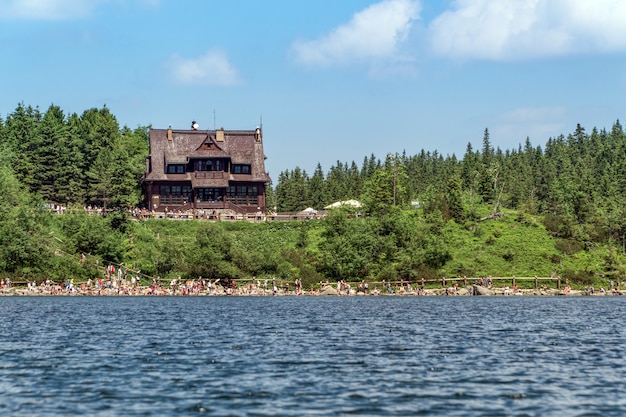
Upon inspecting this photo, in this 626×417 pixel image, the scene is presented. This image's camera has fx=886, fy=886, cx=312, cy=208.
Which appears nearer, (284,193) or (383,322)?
(383,322)

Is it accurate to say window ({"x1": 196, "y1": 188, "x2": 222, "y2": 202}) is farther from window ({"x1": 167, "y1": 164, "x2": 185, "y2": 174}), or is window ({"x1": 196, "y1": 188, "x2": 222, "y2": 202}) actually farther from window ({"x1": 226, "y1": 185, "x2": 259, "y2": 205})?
window ({"x1": 167, "y1": 164, "x2": 185, "y2": 174})

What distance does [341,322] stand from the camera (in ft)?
164

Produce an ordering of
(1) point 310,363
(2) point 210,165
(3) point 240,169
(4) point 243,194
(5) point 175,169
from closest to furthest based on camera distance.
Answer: (1) point 310,363
(2) point 210,165
(4) point 243,194
(5) point 175,169
(3) point 240,169

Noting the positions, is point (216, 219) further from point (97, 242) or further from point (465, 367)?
point (465, 367)

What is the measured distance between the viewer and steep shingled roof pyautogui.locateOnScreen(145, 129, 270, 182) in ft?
372

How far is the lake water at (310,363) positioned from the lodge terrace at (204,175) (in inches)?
2142

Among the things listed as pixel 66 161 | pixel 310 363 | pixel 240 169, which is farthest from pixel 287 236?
pixel 310 363

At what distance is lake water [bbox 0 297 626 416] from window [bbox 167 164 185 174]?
56430 mm

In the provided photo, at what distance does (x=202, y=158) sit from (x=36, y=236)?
32.9 metres

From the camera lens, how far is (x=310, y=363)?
31.7 metres

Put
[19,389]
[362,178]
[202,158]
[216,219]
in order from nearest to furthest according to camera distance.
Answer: [19,389]
[216,219]
[202,158]
[362,178]

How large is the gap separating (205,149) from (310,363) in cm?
8405

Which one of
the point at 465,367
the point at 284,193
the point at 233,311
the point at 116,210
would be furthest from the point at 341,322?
the point at 284,193

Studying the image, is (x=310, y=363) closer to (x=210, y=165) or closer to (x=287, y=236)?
(x=287, y=236)
